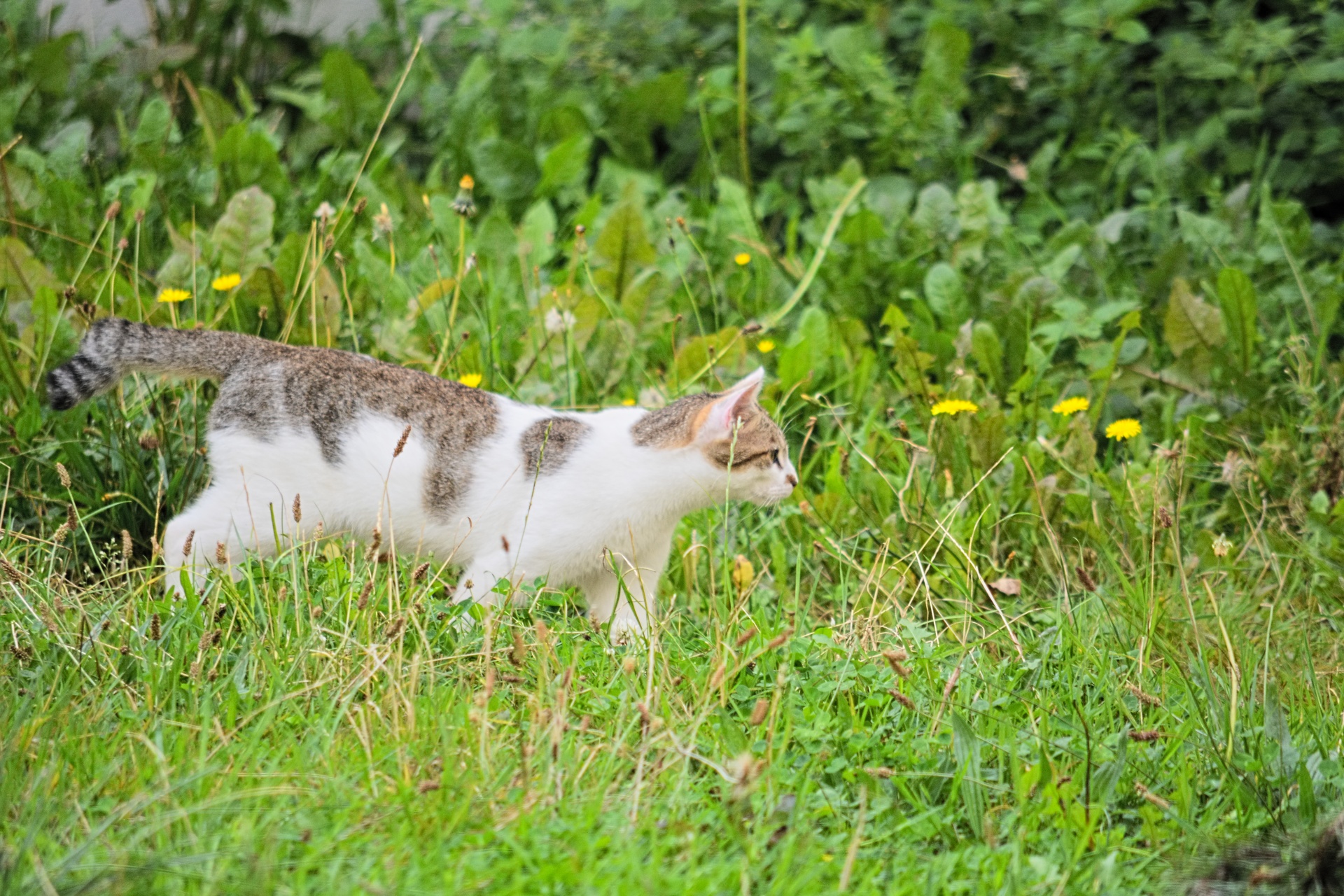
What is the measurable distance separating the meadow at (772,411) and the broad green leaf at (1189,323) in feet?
0.05

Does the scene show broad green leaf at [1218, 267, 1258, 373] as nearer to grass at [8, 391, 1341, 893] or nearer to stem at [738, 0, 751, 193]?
grass at [8, 391, 1341, 893]

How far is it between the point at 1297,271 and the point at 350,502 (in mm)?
3386

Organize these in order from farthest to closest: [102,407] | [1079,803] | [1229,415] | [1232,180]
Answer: [1232,180] → [1229,415] → [102,407] → [1079,803]

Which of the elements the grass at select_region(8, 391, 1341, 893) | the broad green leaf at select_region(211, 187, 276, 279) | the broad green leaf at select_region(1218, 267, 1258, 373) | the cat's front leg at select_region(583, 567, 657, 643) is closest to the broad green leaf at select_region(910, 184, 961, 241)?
the broad green leaf at select_region(1218, 267, 1258, 373)

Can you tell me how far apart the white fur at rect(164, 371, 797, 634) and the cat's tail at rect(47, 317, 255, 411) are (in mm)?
226

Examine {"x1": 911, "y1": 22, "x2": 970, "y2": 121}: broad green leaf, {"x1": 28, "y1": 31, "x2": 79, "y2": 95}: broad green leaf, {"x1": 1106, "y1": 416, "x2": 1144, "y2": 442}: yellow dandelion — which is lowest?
{"x1": 1106, "y1": 416, "x2": 1144, "y2": 442}: yellow dandelion

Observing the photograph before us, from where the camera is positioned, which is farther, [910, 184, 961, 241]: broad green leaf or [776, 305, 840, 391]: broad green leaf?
[910, 184, 961, 241]: broad green leaf

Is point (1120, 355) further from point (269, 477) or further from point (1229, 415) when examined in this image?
point (269, 477)

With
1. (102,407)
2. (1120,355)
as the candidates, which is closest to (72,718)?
(102,407)

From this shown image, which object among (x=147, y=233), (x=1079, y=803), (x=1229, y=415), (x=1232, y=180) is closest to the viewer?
(x=1079, y=803)

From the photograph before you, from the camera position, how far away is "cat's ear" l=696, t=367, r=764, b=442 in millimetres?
3301

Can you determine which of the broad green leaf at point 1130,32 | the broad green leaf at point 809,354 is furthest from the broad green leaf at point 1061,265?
the broad green leaf at point 1130,32

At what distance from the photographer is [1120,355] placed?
15.2ft

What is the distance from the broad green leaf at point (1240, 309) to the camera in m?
Answer: 4.44
